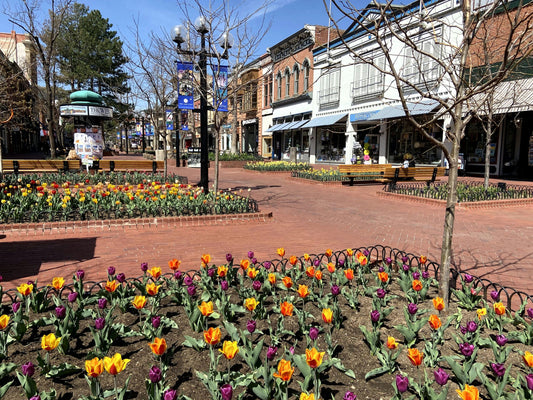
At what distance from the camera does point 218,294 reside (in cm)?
338

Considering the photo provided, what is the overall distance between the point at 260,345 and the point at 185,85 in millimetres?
9967

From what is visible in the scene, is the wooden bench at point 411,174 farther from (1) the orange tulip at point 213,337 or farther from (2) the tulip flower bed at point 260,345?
(1) the orange tulip at point 213,337

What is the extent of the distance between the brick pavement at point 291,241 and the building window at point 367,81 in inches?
599

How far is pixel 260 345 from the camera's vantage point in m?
2.36

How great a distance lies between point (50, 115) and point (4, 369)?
2320 centimetres

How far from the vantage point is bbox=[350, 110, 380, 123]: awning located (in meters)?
23.3

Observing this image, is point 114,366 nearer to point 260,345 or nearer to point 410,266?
point 260,345

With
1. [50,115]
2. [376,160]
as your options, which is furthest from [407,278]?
[50,115]

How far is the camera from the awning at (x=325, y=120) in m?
26.6

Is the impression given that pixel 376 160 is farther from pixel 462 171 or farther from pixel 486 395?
pixel 486 395

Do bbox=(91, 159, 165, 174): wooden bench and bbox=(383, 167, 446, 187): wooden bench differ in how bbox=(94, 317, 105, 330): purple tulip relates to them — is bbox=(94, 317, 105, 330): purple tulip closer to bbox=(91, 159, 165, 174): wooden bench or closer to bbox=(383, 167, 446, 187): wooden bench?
bbox=(91, 159, 165, 174): wooden bench

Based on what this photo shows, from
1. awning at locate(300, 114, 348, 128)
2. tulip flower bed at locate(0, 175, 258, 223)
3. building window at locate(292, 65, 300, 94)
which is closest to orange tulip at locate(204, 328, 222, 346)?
tulip flower bed at locate(0, 175, 258, 223)

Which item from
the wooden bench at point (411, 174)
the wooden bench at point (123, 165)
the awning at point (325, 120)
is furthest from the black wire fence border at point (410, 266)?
the awning at point (325, 120)

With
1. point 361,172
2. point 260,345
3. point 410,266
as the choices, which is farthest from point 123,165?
point 260,345
